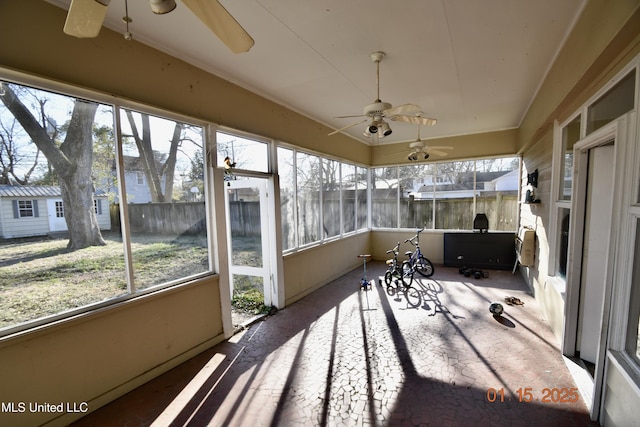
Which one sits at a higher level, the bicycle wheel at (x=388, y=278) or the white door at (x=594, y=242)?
the white door at (x=594, y=242)

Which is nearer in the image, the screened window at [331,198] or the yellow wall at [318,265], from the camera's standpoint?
the yellow wall at [318,265]

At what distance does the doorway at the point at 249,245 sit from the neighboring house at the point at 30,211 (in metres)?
1.92

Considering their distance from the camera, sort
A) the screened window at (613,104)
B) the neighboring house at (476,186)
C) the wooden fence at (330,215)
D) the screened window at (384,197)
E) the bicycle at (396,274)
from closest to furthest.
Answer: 1. the screened window at (613,104)
2. the wooden fence at (330,215)
3. the bicycle at (396,274)
4. the neighboring house at (476,186)
5. the screened window at (384,197)

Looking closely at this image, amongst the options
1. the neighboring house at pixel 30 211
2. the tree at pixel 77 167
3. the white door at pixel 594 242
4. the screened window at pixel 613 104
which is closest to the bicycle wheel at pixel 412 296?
the white door at pixel 594 242

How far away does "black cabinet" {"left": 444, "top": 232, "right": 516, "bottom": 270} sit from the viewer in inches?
227

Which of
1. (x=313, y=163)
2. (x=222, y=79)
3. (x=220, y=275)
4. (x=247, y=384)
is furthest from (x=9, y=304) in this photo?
(x=313, y=163)

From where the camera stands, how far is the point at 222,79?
3.10m

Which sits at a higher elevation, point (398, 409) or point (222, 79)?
point (222, 79)

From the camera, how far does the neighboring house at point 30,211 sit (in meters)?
1.81

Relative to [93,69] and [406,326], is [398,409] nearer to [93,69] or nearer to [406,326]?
[406,326]

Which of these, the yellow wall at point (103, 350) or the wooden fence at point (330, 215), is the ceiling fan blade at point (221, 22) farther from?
the yellow wall at point (103, 350)

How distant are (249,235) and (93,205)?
2.11m

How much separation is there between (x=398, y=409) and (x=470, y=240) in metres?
4.81
